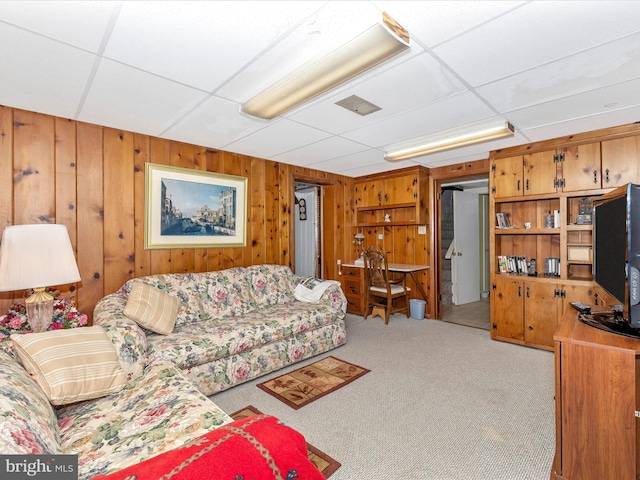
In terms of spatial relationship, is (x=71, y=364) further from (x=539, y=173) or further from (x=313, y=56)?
(x=539, y=173)

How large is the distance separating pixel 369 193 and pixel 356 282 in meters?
1.55

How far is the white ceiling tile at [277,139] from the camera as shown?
2881 millimetres

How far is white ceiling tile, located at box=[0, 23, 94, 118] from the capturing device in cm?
161

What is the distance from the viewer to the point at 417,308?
4605 millimetres

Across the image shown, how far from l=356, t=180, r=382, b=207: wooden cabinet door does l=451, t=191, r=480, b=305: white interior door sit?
155 centimetres

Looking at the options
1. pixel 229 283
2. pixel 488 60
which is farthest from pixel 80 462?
pixel 488 60

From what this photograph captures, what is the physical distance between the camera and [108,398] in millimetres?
1634

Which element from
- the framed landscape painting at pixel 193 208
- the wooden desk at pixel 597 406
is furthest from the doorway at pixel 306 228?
the wooden desk at pixel 597 406

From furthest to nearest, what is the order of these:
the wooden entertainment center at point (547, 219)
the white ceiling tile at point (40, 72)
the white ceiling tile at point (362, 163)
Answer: the white ceiling tile at point (362, 163)
the wooden entertainment center at point (547, 219)
the white ceiling tile at point (40, 72)

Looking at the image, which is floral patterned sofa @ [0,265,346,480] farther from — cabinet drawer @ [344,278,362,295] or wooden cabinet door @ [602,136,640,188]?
wooden cabinet door @ [602,136,640,188]

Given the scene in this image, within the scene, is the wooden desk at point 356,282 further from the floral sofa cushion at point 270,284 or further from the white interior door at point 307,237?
the floral sofa cushion at point 270,284

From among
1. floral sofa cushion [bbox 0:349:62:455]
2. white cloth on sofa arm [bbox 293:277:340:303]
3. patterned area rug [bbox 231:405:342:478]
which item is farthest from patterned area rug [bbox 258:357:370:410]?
floral sofa cushion [bbox 0:349:62:455]

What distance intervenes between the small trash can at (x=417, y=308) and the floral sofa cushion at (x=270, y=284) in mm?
1940

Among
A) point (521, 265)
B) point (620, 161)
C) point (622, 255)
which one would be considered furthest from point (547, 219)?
point (622, 255)
